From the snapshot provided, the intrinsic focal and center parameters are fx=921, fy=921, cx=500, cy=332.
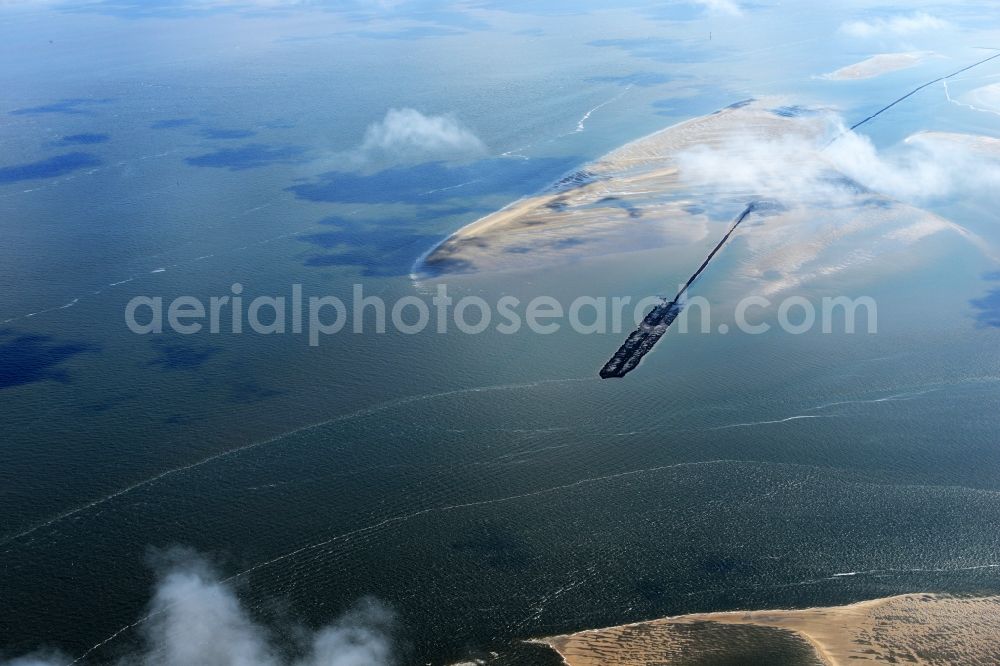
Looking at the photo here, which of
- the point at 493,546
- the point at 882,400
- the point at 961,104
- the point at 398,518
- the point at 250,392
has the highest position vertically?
the point at 961,104

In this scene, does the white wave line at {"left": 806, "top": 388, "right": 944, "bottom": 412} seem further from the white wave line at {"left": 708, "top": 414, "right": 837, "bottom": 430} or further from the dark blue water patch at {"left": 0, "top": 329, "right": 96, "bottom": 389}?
the dark blue water patch at {"left": 0, "top": 329, "right": 96, "bottom": 389}

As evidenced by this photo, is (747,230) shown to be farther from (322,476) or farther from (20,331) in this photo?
(20,331)

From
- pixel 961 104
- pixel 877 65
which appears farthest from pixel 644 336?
pixel 877 65

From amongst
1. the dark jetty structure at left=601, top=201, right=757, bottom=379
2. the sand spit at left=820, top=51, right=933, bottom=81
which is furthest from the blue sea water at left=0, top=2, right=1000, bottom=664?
the sand spit at left=820, top=51, right=933, bottom=81

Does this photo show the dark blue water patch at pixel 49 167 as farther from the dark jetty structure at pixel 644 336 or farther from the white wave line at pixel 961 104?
the white wave line at pixel 961 104

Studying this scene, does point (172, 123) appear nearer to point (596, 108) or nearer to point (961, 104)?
point (596, 108)

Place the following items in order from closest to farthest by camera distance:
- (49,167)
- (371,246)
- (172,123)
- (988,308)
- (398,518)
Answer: (398,518) < (988,308) < (371,246) < (49,167) < (172,123)

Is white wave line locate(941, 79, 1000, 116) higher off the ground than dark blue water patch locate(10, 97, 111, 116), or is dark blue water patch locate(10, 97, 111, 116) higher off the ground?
dark blue water patch locate(10, 97, 111, 116)
